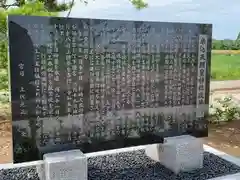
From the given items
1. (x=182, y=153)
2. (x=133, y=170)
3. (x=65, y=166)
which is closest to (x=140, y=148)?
(x=133, y=170)

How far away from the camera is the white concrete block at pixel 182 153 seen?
3594 millimetres

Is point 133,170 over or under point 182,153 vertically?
under

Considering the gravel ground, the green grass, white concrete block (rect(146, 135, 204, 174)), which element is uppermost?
the green grass

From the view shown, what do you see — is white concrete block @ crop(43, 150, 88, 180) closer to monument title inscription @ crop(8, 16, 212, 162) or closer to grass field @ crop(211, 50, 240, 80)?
monument title inscription @ crop(8, 16, 212, 162)

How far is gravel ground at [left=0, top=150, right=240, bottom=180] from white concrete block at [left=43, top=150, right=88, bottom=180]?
1.26ft

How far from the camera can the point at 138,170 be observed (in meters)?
3.64

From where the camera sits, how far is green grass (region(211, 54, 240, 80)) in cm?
1354

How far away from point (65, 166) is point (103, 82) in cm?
87

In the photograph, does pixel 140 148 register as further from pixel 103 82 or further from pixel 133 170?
pixel 103 82

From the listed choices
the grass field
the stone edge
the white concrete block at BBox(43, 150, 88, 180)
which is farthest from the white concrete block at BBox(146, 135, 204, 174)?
the grass field

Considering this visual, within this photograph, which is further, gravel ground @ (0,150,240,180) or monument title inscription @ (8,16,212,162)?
gravel ground @ (0,150,240,180)

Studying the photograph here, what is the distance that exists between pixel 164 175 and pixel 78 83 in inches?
52.9

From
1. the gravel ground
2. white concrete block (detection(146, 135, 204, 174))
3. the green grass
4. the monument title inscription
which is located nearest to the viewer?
the monument title inscription

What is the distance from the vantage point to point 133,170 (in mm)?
3639
